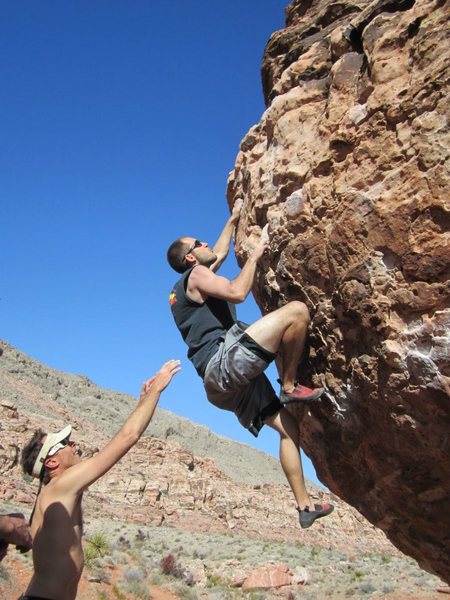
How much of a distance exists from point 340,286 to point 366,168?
87 cm

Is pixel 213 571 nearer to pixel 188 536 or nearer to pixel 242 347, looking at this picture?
pixel 188 536

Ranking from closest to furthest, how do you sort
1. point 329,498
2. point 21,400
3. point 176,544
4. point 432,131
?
point 432,131 < point 176,544 < point 329,498 < point 21,400

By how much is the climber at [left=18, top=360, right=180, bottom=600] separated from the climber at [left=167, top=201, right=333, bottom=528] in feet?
1.95

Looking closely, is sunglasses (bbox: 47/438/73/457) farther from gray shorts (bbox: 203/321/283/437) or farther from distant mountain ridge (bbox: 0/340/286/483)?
distant mountain ridge (bbox: 0/340/286/483)

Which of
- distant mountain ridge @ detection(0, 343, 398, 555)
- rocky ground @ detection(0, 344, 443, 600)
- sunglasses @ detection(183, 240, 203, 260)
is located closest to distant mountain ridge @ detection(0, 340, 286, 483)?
rocky ground @ detection(0, 344, 443, 600)

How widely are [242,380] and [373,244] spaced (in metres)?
1.46

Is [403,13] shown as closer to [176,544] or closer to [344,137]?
[344,137]

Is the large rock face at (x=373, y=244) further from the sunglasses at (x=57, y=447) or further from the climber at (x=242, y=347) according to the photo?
the sunglasses at (x=57, y=447)

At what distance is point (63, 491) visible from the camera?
12.3 feet

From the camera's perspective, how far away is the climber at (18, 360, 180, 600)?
3576mm

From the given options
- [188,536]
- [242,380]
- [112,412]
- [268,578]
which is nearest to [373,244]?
[242,380]

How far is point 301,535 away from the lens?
33781mm

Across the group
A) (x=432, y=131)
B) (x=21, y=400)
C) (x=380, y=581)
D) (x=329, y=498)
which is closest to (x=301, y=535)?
(x=329, y=498)

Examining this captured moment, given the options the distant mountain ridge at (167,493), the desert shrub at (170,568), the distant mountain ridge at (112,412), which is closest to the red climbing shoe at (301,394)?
→ the desert shrub at (170,568)
